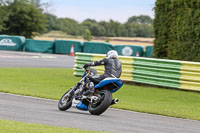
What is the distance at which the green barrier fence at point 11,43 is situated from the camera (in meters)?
39.2

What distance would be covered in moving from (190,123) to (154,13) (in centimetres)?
1075

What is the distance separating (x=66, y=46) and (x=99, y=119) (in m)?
29.9

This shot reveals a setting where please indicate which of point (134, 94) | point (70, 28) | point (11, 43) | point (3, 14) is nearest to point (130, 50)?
point (11, 43)

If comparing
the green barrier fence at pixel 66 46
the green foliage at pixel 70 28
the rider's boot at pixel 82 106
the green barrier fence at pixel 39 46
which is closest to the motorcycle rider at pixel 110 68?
the rider's boot at pixel 82 106

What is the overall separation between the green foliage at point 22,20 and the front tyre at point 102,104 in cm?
4404

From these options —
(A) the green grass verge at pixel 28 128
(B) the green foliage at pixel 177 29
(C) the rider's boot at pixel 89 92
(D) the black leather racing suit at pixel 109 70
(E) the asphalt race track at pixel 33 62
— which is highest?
(B) the green foliage at pixel 177 29

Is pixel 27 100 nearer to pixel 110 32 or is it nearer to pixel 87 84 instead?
pixel 87 84

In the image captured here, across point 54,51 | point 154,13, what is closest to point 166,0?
point 154,13

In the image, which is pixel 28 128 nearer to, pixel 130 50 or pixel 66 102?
pixel 66 102

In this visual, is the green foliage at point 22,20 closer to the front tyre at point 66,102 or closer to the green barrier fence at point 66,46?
the green barrier fence at point 66,46

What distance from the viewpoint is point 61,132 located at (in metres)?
6.97

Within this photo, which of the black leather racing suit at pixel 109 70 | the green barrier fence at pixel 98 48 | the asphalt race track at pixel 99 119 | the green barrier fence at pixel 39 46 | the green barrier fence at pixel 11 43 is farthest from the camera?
the green barrier fence at pixel 39 46

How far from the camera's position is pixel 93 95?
33.1 ft

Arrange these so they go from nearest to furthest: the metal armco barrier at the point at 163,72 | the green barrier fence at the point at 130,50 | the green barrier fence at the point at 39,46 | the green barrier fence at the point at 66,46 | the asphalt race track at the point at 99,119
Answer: the asphalt race track at the point at 99,119 → the metal armco barrier at the point at 163,72 → the green barrier fence at the point at 130,50 → the green barrier fence at the point at 66,46 → the green barrier fence at the point at 39,46
